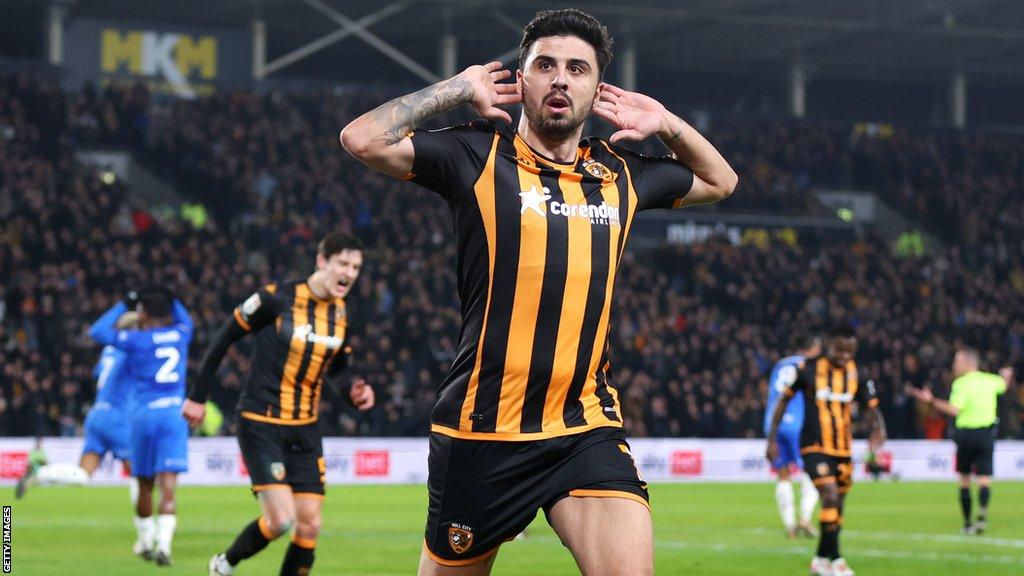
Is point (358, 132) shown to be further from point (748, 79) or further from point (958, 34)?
point (748, 79)

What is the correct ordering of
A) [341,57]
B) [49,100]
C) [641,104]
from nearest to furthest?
[641,104] → [49,100] → [341,57]

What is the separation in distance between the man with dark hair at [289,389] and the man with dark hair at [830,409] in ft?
14.2

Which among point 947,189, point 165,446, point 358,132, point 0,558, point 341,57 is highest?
point 341,57

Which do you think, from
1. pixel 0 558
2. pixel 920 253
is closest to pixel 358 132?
pixel 0 558

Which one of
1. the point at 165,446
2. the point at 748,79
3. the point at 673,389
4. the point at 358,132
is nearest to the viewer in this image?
the point at 358,132

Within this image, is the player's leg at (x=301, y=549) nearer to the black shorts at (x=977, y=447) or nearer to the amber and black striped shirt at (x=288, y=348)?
the amber and black striped shirt at (x=288, y=348)

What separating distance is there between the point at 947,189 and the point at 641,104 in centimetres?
3886

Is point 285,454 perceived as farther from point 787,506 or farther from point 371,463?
point 371,463

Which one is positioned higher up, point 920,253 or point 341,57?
point 341,57

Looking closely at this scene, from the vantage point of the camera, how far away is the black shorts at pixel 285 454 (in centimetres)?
1029

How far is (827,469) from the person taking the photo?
1309 centimetres

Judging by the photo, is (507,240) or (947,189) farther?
(947,189)

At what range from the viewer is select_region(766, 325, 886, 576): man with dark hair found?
1309 centimetres

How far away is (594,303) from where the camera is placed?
551 centimetres
